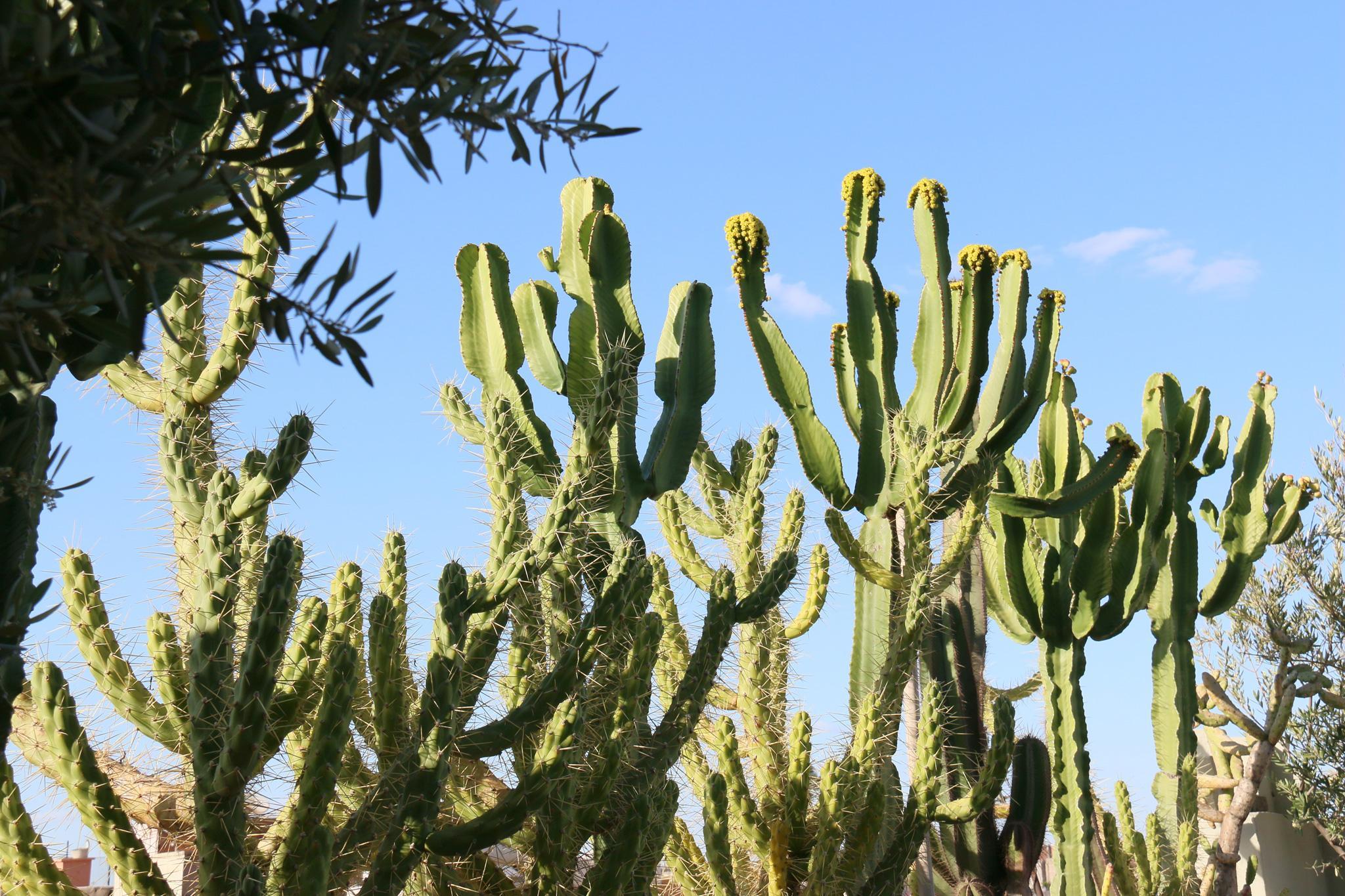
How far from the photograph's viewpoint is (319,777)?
11.7ft

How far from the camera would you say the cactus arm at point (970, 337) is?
683 centimetres

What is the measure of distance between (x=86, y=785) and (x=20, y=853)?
0.83 ft

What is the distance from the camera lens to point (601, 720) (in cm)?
448

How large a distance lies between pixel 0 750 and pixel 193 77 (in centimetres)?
130

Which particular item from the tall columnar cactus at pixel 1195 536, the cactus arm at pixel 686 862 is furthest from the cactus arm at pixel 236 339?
the tall columnar cactus at pixel 1195 536

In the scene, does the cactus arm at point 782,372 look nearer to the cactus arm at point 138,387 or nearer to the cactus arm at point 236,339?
the cactus arm at point 236,339

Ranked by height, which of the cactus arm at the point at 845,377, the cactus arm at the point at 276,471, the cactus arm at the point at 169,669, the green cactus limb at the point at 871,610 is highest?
the cactus arm at the point at 845,377

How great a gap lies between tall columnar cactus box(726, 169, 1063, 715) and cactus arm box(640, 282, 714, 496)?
3.51ft

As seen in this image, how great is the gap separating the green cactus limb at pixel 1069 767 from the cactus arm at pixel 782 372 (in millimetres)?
2237

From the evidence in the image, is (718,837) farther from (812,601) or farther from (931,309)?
(931,309)

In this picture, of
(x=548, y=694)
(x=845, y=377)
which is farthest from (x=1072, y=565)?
(x=548, y=694)

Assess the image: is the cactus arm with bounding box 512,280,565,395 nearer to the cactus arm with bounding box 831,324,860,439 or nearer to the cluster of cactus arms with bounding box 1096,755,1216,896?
the cactus arm with bounding box 831,324,860,439

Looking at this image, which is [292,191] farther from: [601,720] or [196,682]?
[601,720]

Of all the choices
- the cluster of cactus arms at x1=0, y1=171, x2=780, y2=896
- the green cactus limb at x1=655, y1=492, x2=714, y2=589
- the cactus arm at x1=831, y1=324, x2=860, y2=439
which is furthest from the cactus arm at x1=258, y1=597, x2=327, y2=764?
the cactus arm at x1=831, y1=324, x2=860, y2=439
